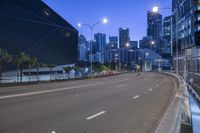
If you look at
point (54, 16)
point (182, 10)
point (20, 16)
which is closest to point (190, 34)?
point (182, 10)

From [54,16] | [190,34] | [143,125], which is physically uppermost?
[54,16]

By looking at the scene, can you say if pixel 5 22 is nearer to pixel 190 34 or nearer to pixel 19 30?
pixel 19 30

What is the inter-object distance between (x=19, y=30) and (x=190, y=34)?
47970 millimetres

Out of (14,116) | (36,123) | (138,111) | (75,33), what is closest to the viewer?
(36,123)

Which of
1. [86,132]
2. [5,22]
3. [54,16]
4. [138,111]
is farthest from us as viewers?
[54,16]

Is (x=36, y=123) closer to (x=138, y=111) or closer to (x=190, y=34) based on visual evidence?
(x=138, y=111)

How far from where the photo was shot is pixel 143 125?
35.8 ft

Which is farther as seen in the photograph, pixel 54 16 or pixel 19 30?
pixel 54 16

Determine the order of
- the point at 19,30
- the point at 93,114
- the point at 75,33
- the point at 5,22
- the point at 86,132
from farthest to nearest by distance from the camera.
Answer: the point at 75,33
the point at 19,30
the point at 5,22
the point at 93,114
the point at 86,132

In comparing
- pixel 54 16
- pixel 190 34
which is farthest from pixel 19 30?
pixel 190 34

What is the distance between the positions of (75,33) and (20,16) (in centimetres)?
3690

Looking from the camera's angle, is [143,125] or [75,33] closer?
[143,125]

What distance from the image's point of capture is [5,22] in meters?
82.2

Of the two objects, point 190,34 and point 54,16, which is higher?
point 54,16
